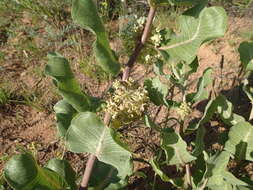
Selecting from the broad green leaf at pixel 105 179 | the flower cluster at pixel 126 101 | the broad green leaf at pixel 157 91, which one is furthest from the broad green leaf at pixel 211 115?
the flower cluster at pixel 126 101

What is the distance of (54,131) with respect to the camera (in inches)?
120

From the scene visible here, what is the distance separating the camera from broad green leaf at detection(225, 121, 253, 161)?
2092 millimetres

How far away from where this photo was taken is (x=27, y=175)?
5.21 ft

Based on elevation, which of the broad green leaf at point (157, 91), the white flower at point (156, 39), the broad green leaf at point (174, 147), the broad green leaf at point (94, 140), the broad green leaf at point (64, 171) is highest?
the white flower at point (156, 39)

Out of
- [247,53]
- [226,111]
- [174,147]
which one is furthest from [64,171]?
[247,53]

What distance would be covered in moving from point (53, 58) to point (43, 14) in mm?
2794

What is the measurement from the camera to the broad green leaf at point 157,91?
183cm

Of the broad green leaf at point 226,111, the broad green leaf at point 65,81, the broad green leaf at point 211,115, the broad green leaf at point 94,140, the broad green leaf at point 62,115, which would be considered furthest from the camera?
the broad green leaf at point 226,111

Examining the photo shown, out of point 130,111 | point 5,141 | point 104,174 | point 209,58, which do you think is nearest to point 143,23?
point 130,111

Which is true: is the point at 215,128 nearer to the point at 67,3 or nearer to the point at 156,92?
the point at 156,92

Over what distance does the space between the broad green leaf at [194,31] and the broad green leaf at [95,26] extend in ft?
0.75

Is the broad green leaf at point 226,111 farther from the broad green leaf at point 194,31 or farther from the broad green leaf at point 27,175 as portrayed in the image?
the broad green leaf at point 27,175

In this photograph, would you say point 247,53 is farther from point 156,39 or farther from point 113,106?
point 113,106

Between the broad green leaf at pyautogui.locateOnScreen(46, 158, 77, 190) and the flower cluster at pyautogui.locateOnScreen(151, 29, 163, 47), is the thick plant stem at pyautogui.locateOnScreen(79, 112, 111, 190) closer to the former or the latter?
the broad green leaf at pyautogui.locateOnScreen(46, 158, 77, 190)
